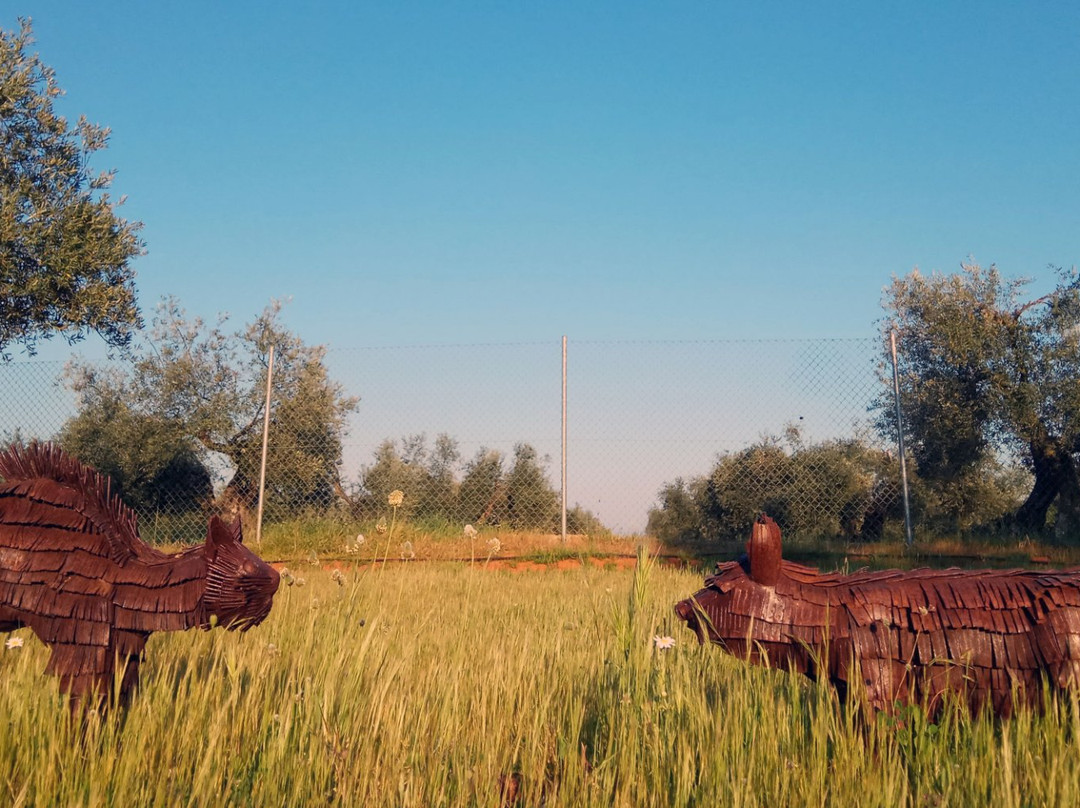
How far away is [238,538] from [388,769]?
3.79 ft

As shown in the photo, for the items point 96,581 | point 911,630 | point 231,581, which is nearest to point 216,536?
point 231,581

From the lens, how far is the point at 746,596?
295 cm

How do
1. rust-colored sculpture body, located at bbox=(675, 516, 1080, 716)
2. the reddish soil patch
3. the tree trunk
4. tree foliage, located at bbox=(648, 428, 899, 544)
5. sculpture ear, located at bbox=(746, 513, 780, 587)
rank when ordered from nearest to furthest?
rust-colored sculpture body, located at bbox=(675, 516, 1080, 716)
sculpture ear, located at bbox=(746, 513, 780, 587)
the reddish soil patch
tree foliage, located at bbox=(648, 428, 899, 544)
the tree trunk

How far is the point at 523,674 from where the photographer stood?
3.62 metres

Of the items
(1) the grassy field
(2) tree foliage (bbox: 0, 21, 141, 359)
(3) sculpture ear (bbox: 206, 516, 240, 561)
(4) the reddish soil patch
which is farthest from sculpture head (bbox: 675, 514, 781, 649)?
(2) tree foliage (bbox: 0, 21, 141, 359)

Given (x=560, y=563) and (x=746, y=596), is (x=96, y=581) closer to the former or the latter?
(x=746, y=596)

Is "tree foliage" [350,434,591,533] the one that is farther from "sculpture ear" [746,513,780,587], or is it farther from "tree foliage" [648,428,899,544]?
"sculpture ear" [746,513,780,587]

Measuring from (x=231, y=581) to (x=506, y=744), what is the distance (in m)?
1.16

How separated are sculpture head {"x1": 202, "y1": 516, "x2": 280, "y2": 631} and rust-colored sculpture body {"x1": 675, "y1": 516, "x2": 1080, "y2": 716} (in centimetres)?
164

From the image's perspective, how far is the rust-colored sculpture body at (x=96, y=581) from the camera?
9.62 feet

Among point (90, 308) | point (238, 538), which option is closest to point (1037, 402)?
point (238, 538)

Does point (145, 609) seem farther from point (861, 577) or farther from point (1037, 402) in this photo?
point (1037, 402)

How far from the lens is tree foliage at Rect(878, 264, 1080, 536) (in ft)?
52.0

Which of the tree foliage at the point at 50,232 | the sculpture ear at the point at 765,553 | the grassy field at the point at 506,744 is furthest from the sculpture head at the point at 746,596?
the tree foliage at the point at 50,232
